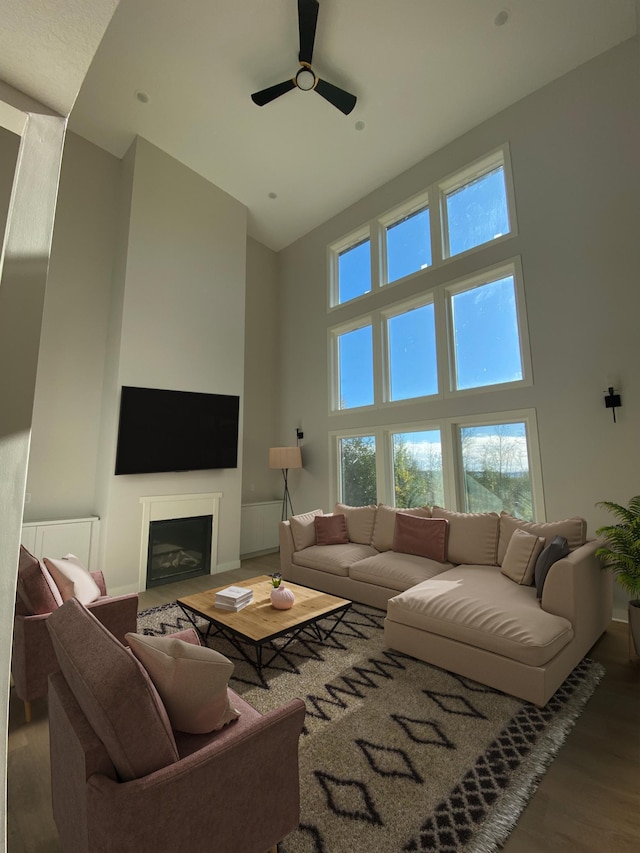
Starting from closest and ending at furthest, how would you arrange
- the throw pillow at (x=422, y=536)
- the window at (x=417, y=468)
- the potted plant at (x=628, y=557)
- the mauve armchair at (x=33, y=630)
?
the mauve armchair at (x=33, y=630)
the potted plant at (x=628, y=557)
the throw pillow at (x=422, y=536)
the window at (x=417, y=468)

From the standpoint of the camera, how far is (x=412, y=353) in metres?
5.41

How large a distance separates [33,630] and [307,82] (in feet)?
16.9

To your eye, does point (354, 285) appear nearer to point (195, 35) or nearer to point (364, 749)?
point (195, 35)

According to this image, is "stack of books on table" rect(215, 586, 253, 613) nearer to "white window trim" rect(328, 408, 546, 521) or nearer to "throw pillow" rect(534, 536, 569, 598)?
"throw pillow" rect(534, 536, 569, 598)

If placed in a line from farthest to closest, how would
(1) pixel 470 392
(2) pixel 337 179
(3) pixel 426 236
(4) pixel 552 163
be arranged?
(2) pixel 337 179, (3) pixel 426 236, (1) pixel 470 392, (4) pixel 552 163

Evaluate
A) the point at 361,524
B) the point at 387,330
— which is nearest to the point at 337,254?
the point at 387,330

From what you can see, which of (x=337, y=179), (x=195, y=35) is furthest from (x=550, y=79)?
(x=195, y=35)

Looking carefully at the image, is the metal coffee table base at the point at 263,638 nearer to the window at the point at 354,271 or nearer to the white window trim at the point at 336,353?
the white window trim at the point at 336,353

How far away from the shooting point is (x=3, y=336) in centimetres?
100

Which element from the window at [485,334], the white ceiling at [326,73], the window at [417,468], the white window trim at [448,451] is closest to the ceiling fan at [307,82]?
the white ceiling at [326,73]

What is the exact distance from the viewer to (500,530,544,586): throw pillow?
9.72 feet

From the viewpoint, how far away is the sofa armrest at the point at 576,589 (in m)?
2.44

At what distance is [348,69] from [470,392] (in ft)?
12.5

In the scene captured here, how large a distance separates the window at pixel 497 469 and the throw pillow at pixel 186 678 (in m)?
3.80
